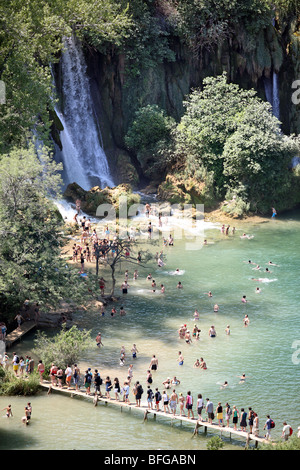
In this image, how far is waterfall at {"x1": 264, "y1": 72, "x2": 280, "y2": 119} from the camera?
65.9m

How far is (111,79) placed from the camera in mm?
62438

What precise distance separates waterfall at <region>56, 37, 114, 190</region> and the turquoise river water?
12.2 metres

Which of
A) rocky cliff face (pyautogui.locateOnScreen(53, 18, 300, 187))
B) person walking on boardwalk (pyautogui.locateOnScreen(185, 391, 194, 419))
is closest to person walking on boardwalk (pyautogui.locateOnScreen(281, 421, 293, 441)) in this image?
person walking on boardwalk (pyautogui.locateOnScreen(185, 391, 194, 419))

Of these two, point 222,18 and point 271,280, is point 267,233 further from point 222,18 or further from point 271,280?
point 222,18

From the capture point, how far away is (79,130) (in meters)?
61.6

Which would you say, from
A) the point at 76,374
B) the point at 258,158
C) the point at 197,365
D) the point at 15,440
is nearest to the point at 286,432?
the point at 197,365

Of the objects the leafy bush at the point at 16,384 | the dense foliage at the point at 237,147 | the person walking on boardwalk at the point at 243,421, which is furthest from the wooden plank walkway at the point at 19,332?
the dense foliage at the point at 237,147

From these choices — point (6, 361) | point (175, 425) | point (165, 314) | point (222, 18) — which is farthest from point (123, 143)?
point (175, 425)

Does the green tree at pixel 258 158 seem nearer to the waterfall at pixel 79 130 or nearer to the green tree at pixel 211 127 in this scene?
the green tree at pixel 211 127

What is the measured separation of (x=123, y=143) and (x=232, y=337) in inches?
1207

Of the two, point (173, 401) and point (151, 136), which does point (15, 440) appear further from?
point (151, 136)

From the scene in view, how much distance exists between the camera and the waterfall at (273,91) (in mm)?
65875

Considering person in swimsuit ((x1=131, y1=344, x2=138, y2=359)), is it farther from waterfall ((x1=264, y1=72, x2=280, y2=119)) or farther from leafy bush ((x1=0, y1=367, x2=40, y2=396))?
waterfall ((x1=264, y1=72, x2=280, y2=119))

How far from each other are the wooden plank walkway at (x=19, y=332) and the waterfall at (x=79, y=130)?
24.3 metres
